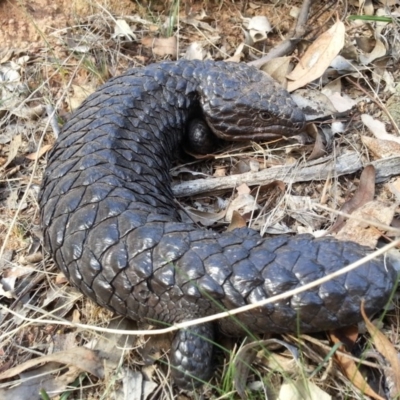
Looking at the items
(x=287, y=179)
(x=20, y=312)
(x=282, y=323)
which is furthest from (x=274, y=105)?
(x=20, y=312)

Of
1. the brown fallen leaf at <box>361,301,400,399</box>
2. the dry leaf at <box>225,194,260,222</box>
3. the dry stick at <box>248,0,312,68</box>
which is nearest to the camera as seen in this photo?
the brown fallen leaf at <box>361,301,400,399</box>

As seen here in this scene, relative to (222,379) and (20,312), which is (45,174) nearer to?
(20,312)

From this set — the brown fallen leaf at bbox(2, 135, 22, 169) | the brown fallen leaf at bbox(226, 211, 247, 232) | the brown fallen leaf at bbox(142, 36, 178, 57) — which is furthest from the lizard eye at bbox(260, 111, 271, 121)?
the brown fallen leaf at bbox(2, 135, 22, 169)

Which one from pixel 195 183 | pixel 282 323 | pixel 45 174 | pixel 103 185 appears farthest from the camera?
pixel 195 183

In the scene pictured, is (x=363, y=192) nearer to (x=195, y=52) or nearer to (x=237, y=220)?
(x=237, y=220)

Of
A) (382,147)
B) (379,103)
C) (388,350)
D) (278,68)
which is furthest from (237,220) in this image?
(278,68)

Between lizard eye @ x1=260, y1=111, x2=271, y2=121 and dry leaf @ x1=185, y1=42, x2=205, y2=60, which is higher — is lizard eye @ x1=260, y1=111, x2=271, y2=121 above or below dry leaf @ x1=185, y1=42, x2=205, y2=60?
below

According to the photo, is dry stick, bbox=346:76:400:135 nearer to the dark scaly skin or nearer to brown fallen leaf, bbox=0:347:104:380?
the dark scaly skin
